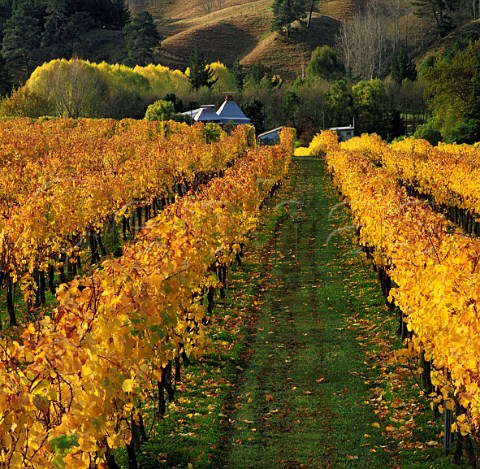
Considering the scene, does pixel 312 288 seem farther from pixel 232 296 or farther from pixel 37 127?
pixel 37 127

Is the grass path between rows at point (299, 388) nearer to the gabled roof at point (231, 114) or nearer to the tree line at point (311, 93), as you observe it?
the tree line at point (311, 93)

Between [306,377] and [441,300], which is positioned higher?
[441,300]

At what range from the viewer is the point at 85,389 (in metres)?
6.89

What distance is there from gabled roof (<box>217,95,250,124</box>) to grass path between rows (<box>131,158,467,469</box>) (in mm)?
52831

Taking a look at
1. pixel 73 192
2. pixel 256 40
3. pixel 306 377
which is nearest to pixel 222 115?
pixel 73 192

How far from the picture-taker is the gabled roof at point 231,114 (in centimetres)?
7288

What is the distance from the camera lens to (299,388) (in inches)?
493

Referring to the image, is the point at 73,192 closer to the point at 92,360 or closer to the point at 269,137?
the point at 92,360

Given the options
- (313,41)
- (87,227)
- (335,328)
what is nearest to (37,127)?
(87,227)

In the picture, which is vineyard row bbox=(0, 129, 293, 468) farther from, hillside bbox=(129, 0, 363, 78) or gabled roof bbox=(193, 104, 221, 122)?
hillside bbox=(129, 0, 363, 78)

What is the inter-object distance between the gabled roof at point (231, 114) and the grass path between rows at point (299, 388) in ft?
173

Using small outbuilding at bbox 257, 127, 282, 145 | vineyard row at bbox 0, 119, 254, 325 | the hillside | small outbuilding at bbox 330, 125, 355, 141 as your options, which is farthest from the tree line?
the hillside

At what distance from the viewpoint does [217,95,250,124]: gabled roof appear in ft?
239

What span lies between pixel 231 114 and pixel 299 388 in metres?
63.4
